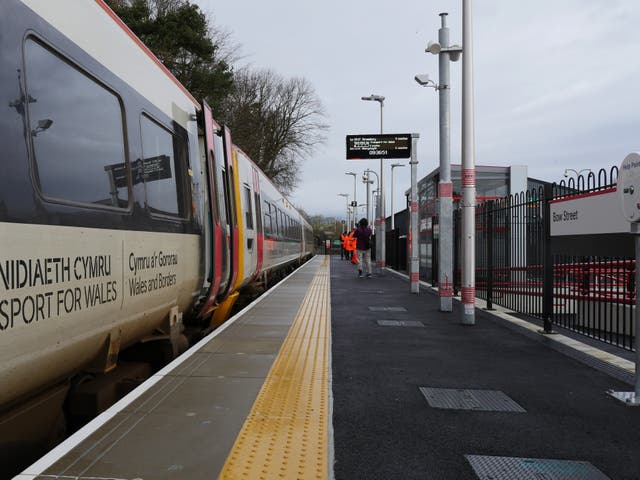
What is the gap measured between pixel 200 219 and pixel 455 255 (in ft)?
28.1

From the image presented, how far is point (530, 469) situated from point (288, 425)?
1492 millimetres

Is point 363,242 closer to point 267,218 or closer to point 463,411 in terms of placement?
point 267,218

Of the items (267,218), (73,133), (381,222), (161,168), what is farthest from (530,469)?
(381,222)

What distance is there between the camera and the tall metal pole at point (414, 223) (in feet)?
44.9

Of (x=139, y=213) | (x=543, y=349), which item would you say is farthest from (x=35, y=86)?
(x=543, y=349)

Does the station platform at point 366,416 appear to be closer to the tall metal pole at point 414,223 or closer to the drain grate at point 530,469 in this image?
the drain grate at point 530,469

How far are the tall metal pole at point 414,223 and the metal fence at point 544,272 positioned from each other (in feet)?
7.98

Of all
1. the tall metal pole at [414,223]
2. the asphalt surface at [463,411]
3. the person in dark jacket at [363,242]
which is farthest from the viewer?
the person in dark jacket at [363,242]

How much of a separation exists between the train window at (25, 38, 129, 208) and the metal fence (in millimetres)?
5386

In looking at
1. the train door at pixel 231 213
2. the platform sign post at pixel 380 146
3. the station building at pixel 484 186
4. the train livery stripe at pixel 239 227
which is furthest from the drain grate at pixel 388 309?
the station building at pixel 484 186

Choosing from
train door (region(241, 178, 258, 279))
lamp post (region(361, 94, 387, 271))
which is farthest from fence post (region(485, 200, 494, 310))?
lamp post (region(361, 94, 387, 271))

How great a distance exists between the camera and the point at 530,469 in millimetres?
3070

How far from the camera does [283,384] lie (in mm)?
4512

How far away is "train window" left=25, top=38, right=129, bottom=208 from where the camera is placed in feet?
9.01
